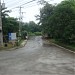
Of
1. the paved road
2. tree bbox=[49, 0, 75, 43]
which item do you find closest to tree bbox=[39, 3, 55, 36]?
tree bbox=[49, 0, 75, 43]

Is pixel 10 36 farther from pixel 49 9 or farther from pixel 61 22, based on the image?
pixel 49 9

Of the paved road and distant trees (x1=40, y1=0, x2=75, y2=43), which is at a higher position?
distant trees (x1=40, y1=0, x2=75, y2=43)

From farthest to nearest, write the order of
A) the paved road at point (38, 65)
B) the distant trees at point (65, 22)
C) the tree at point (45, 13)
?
the tree at point (45, 13), the distant trees at point (65, 22), the paved road at point (38, 65)

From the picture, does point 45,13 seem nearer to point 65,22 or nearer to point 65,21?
point 65,21

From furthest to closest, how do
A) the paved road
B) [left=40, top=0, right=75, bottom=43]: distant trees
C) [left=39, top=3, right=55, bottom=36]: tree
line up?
[left=39, top=3, right=55, bottom=36]: tree
[left=40, top=0, right=75, bottom=43]: distant trees
the paved road

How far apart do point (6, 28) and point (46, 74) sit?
141ft

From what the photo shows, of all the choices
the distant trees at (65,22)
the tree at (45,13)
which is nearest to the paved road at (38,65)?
the distant trees at (65,22)

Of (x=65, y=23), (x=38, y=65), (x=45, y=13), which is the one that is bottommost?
(x=38, y=65)

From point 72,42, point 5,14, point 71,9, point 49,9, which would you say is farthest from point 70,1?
point 49,9

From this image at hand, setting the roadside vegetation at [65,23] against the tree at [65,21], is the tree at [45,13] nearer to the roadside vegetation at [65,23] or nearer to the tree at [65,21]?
the roadside vegetation at [65,23]

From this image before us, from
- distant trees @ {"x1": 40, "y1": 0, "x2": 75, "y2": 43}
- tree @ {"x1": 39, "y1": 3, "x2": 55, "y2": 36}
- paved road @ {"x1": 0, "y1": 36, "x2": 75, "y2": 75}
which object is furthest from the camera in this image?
tree @ {"x1": 39, "y1": 3, "x2": 55, "y2": 36}

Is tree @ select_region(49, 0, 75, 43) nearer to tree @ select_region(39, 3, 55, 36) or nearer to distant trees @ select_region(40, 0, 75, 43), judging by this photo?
distant trees @ select_region(40, 0, 75, 43)

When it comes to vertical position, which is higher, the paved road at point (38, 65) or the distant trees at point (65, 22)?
the distant trees at point (65, 22)

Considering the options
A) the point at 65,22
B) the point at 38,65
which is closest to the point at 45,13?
the point at 65,22
